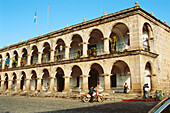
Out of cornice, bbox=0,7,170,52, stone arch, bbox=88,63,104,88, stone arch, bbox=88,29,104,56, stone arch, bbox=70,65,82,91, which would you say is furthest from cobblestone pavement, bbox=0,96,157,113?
stone arch, bbox=70,65,82,91

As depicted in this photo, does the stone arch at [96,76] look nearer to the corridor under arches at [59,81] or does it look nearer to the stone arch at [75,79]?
the stone arch at [75,79]

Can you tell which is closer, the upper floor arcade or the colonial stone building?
the colonial stone building

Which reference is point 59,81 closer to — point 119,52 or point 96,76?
point 96,76

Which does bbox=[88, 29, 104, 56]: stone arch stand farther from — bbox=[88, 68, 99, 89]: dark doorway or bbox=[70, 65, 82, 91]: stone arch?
bbox=[70, 65, 82, 91]: stone arch

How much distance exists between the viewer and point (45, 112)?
27.6ft

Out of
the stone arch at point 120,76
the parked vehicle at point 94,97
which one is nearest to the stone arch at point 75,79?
the stone arch at point 120,76

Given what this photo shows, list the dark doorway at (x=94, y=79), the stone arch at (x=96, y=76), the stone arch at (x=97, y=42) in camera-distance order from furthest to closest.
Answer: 1. the dark doorway at (x=94, y=79)
2. the stone arch at (x=97, y=42)
3. the stone arch at (x=96, y=76)

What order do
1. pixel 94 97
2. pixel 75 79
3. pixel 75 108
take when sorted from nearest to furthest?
pixel 75 108 → pixel 94 97 → pixel 75 79

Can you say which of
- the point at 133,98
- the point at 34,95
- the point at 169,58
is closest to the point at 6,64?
the point at 34,95

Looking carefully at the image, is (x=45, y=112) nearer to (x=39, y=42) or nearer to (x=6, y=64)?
(x=39, y=42)

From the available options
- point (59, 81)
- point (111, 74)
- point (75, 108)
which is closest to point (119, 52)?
point (111, 74)

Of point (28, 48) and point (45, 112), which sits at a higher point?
point (28, 48)

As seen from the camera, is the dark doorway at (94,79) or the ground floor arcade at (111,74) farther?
the dark doorway at (94,79)

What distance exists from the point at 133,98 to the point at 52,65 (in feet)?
39.0
